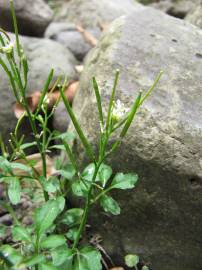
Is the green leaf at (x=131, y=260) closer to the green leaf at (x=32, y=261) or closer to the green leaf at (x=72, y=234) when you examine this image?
the green leaf at (x=72, y=234)

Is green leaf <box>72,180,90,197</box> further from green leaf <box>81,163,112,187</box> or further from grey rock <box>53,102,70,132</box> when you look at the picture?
grey rock <box>53,102,70,132</box>

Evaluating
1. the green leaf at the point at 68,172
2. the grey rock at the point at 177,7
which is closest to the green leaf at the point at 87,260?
the green leaf at the point at 68,172

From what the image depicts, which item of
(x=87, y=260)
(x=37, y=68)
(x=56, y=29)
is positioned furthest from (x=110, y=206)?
(x=56, y=29)

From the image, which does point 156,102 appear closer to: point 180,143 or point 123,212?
point 180,143

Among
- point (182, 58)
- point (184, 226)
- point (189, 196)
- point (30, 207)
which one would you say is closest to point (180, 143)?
point (189, 196)

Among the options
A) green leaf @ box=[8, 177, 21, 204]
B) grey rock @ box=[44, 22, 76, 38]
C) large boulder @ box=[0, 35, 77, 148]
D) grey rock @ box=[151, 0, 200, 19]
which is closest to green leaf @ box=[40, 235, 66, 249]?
green leaf @ box=[8, 177, 21, 204]

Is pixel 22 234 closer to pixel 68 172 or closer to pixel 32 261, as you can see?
pixel 32 261

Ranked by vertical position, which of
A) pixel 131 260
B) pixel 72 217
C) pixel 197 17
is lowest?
pixel 131 260
